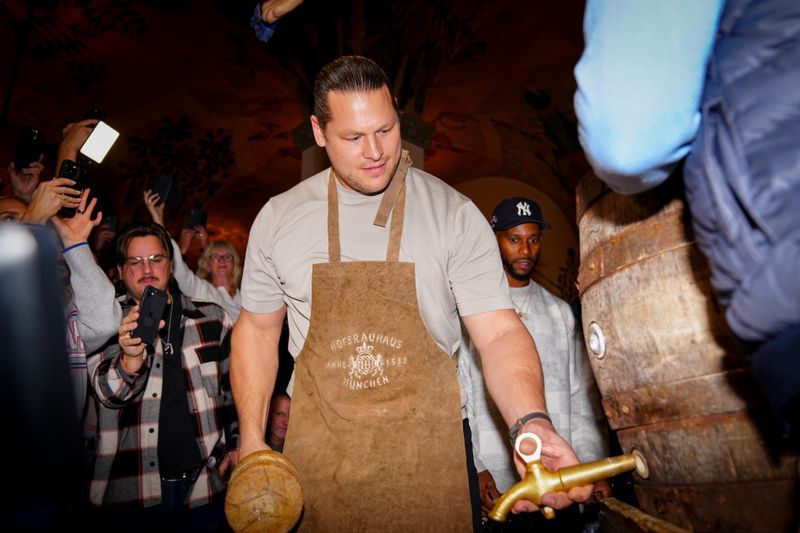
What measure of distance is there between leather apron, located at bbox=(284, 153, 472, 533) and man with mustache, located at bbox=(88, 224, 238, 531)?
1.19 metres

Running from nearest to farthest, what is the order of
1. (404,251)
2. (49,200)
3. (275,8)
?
1. (404,251)
2. (49,200)
3. (275,8)

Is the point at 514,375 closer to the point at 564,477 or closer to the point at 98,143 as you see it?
the point at 564,477

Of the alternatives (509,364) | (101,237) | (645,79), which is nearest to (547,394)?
(509,364)

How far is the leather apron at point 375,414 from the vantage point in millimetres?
1774

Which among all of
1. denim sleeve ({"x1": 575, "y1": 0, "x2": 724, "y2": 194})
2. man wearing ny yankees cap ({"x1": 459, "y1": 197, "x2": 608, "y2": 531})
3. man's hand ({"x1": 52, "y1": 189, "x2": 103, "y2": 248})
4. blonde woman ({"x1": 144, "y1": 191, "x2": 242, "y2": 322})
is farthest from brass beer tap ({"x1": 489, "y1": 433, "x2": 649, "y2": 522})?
blonde woman ({"x1": 144, "y1": 191, "x2": 242, "y2": 322})

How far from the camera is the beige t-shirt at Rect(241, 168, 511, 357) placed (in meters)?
1.92

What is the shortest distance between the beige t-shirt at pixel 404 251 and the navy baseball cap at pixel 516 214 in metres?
1.78

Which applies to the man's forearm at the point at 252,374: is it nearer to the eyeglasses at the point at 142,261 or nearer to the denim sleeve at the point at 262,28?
the eyeglasses at the point at 142,261

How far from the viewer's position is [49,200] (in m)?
2.69

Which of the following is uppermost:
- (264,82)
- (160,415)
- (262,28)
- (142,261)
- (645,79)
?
(264,82)

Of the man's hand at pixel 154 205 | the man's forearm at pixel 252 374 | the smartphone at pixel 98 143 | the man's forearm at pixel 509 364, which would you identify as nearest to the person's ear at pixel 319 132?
the man's forearm at pixel 252 374

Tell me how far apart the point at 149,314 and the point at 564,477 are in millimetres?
2151

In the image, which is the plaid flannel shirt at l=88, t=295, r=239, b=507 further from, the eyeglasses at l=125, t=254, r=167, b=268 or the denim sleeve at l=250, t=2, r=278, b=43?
the denim sleeve at l=250, t=2, r=278, b=43

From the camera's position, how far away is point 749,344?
0.91 meters
